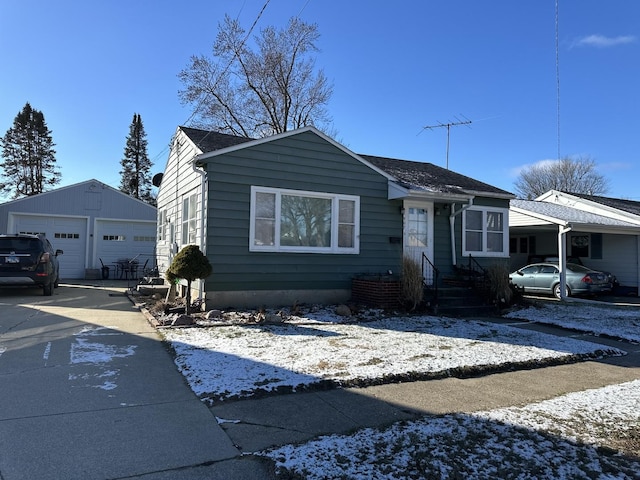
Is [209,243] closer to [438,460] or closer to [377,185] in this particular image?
[377,185]

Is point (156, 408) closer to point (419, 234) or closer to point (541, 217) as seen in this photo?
point (419, 234)

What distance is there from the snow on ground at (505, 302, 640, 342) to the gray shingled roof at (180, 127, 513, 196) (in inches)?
140

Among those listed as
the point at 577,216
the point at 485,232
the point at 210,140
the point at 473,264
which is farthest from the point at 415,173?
the point at 577,216

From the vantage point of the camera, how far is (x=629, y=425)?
3.81 m

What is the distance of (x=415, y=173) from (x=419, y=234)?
2403 mm

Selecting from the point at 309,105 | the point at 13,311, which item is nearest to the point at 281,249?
the point at 13,311

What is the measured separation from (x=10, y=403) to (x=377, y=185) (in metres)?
8.77

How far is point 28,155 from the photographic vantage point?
33.1 metres

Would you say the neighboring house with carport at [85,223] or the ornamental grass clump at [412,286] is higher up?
the neighboring house with carport at [85,223]

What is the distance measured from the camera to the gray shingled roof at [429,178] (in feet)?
38.5

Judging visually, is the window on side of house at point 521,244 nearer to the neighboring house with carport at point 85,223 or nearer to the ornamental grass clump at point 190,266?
the neighboring house with carport at point 85,223

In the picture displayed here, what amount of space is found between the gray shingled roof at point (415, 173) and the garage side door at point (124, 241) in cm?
916

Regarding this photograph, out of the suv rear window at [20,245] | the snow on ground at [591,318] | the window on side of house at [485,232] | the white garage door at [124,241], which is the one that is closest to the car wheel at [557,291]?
the snow on ground at [591,318]

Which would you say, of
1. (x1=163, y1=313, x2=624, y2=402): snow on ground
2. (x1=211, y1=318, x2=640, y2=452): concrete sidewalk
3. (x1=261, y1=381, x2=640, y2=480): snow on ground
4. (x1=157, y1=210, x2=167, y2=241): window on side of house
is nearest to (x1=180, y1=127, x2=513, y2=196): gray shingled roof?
(x1=157, y1=210, x2=167, y2=241): window on side of house
